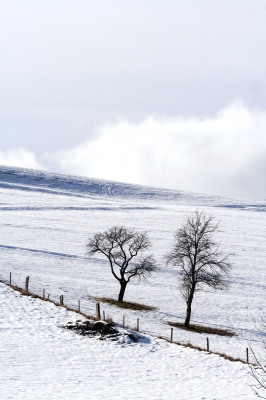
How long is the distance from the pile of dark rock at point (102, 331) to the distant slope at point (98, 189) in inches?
2853

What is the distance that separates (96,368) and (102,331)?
14.6 ft

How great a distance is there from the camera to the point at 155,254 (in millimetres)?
52500

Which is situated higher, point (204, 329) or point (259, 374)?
point (259, 374)

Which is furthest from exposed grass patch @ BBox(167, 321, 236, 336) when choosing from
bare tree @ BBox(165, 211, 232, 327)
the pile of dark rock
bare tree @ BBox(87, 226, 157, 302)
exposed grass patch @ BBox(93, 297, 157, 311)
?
the pile of dark rock

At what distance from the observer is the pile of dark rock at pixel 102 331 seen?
77.5 feet

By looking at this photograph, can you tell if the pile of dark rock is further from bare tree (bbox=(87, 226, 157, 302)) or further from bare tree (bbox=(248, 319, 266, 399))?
bare tree (bbox=(87, 226, 157, 302))

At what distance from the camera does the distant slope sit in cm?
10038

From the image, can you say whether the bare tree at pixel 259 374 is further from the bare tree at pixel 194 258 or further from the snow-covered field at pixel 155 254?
the bare tree at pixel 194 258

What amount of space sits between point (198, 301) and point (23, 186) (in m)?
71.9

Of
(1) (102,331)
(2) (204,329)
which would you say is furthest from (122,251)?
(1) (102,331)

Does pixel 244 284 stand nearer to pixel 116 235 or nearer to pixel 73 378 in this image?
pixel 116 235

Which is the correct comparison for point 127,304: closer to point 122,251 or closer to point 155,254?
point 122,251

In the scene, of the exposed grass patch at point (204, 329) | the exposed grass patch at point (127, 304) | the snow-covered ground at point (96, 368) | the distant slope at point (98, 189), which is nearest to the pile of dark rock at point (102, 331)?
the snow-covered ground at point (96, 368)

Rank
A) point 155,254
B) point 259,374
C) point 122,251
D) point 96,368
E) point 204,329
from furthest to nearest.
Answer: point 155,254 < point 122,251 < point 204,329 < point 96,368 < point 259,374
